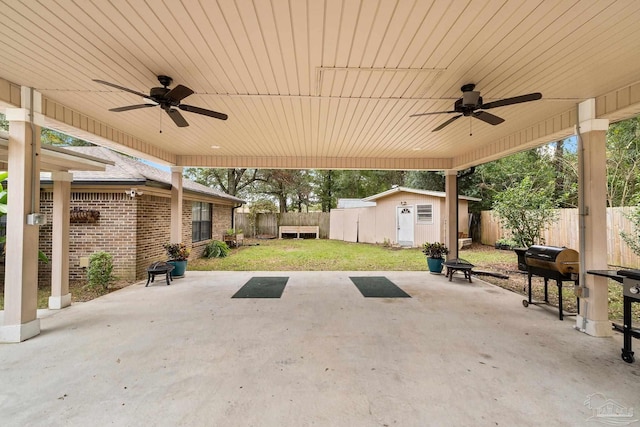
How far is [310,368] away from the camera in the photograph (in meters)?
2.72

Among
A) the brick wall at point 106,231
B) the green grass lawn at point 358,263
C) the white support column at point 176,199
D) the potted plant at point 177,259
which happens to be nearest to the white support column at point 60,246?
the green grass lawn at point 358,263

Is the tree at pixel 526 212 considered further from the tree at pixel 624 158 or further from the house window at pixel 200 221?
the house window at pixel 200 221

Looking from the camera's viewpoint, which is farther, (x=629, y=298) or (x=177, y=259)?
(x=177, y=259)

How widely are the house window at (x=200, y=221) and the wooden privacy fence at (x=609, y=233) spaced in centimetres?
996

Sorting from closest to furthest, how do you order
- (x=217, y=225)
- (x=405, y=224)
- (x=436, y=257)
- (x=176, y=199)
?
(x=176, y=199) → (x=436, y=257) → (x=217, y=225) → (x=405, y=224)

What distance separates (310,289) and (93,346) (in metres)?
3.45

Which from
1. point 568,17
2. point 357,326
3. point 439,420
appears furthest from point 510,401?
point 568,17

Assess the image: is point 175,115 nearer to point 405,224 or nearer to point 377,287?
point 377,287

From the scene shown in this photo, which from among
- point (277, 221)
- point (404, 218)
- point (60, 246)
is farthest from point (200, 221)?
point (404, 218)

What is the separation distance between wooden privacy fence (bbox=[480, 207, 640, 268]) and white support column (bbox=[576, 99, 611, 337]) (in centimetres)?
567

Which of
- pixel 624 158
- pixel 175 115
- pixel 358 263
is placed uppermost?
pixel 624 158

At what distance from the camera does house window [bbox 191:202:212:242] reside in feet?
31.7

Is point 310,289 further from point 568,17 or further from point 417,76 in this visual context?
point 568,17

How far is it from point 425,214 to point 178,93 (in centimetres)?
1157
